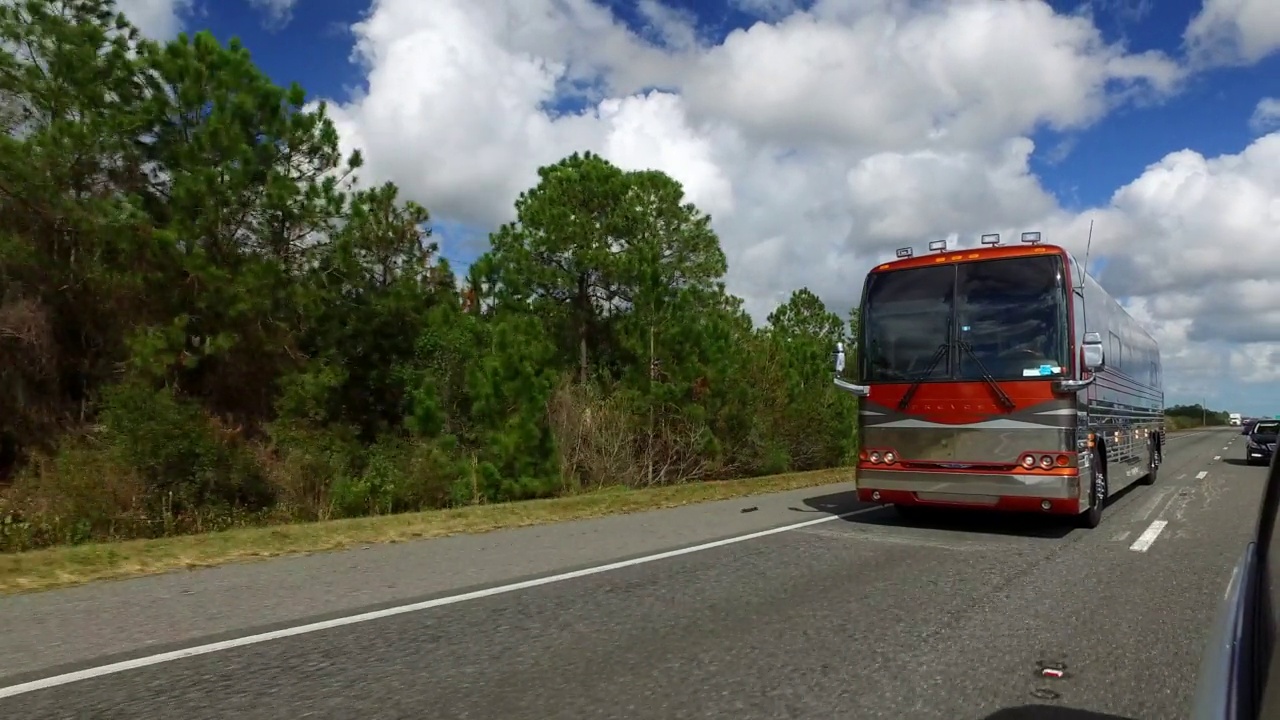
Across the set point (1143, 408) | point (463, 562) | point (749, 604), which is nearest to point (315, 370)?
point (463, 562)

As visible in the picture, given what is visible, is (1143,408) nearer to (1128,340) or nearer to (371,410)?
(1128,340)

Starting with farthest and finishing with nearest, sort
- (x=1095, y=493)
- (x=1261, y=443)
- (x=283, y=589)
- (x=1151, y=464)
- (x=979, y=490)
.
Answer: (x=1261, y=443) → (x=1151, y=464) → (x=1095, y=493) → (x=979, y=490) → (x=283, y=589)

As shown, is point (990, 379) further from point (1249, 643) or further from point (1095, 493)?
point (1249, 643)

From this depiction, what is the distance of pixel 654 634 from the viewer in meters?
5.82

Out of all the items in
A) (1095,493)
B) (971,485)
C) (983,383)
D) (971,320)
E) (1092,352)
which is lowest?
(1095,493)

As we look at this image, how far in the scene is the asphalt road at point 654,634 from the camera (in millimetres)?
4487

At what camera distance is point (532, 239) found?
106 ft

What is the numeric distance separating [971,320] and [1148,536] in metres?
3.35

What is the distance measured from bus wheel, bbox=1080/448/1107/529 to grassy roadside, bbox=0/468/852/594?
6.11m

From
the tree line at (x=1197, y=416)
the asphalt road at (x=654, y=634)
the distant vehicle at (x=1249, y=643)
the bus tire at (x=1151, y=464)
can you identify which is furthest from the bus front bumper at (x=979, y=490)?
the tree line at (x=1197, y=416)

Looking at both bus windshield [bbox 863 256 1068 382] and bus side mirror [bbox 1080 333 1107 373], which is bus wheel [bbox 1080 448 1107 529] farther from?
bus windshield [bbox 863 256 1068 382]

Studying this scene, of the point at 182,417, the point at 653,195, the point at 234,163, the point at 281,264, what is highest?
the point at 653,195

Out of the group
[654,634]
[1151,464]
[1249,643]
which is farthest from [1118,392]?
[1249,643]

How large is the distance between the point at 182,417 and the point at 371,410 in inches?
230
